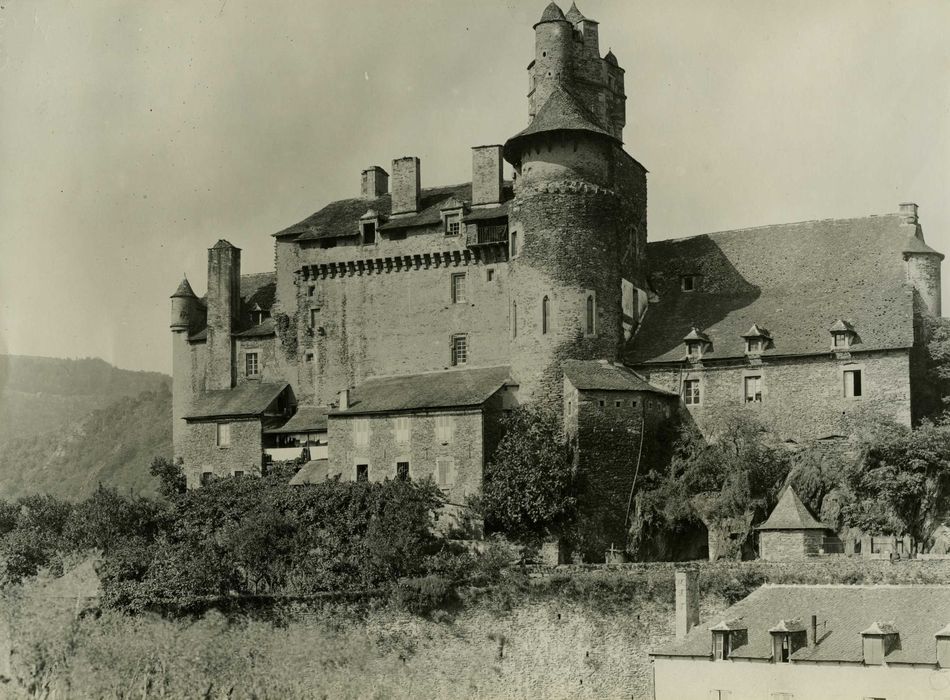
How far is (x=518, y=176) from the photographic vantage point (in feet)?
162

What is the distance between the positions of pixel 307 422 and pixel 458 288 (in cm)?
807

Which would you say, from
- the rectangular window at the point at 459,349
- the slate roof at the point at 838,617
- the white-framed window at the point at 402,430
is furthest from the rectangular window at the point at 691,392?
the slate roof at the point at 838,617

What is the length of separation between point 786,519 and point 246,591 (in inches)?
707

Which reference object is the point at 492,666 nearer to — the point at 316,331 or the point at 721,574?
the point at 721,574

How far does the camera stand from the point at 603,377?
154ft

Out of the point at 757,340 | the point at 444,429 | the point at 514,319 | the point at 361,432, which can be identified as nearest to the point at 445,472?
the point at 444,429

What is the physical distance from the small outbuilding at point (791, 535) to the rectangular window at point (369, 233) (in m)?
21.4

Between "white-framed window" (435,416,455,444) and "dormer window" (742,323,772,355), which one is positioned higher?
"dormer window" (742,323,772,355)

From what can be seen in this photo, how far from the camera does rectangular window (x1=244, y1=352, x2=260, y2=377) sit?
58562mm

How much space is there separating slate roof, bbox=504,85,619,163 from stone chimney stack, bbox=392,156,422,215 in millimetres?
6412

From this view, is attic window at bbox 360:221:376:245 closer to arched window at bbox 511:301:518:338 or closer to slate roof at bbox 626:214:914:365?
arched window at bbox 511:301:518:338

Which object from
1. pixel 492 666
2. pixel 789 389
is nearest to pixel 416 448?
pixel 492 666

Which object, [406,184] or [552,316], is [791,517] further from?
[406,184]

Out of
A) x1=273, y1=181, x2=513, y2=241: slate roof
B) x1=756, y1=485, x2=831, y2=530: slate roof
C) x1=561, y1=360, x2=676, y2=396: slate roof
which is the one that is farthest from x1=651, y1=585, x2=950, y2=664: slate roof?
x1=273, y1=181, x2=513, y2=241: slate roof
